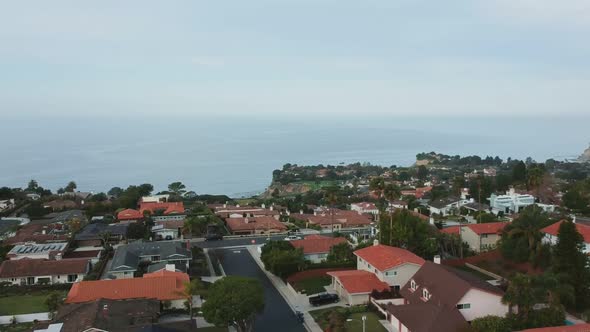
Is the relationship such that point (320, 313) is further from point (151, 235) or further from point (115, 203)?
point (115, 203)

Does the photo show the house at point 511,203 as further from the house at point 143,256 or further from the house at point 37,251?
the house at point 37,251

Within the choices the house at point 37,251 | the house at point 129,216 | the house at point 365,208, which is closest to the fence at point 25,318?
the house at point 37,251

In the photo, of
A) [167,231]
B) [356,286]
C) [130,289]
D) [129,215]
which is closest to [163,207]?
[129,215]

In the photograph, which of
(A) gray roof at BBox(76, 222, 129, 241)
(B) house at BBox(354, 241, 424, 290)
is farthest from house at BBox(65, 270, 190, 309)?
(A) gray roof at BBox(76, 222, 129, 241)

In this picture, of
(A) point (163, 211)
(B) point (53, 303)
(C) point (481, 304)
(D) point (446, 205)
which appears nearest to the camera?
(C) point (481, 304)

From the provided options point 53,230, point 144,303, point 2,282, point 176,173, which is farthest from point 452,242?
point 176,173

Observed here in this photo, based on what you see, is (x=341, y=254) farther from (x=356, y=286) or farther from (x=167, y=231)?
(x=167, y=231)
